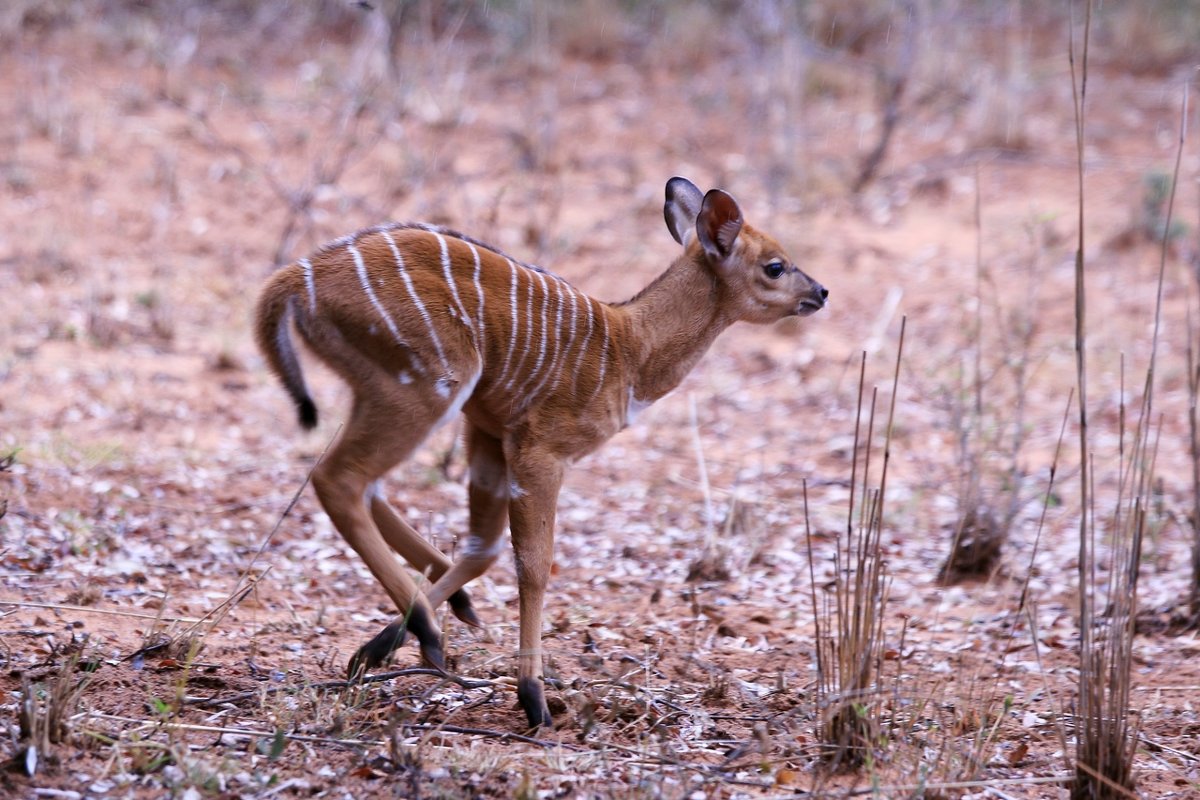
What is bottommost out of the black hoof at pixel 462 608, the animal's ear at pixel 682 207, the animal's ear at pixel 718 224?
the black hoof at pixel 462 608

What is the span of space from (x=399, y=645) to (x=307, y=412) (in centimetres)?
91

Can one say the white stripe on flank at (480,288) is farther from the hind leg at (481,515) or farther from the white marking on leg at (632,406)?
the white marking on leg at (632,406)

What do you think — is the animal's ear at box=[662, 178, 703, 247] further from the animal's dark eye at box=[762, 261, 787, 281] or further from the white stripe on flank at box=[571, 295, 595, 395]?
the white stripe on flank at box=[571, 295, 595, 395]

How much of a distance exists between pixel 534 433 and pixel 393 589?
75 centimetres

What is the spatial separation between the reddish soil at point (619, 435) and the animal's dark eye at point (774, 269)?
0.94 m

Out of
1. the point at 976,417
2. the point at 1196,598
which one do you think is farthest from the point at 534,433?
the point at 1196,598

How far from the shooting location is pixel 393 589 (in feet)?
15.8

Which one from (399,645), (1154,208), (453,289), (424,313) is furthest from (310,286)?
(1154,208)

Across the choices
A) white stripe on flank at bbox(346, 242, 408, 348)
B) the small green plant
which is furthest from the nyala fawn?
the small green plant

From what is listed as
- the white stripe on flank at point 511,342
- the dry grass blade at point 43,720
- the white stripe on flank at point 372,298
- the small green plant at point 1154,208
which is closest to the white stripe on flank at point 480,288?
the white stripe on flank at point 511,342

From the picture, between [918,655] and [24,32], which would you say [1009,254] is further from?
[24,32]

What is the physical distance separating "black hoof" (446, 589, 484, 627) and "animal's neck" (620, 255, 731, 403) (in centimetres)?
106

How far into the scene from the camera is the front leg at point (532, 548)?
4523 millimetres

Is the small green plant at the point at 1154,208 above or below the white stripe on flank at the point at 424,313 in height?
above
